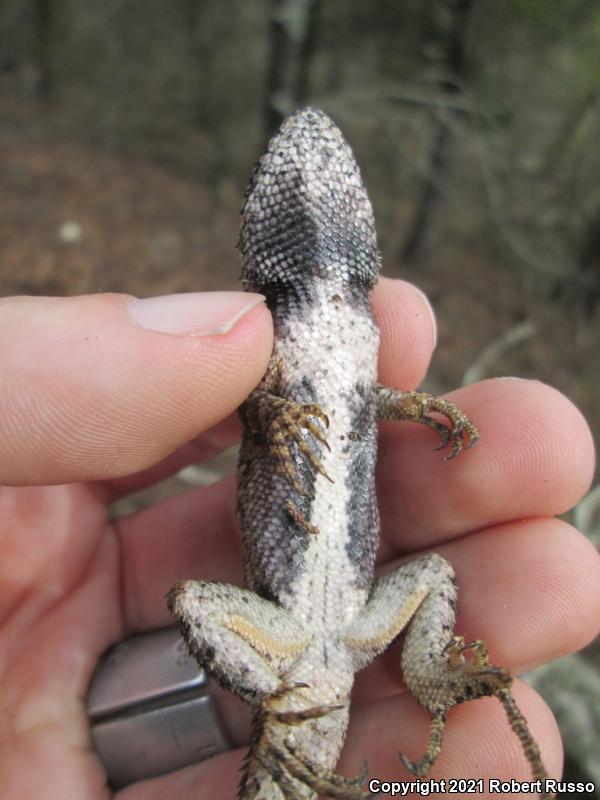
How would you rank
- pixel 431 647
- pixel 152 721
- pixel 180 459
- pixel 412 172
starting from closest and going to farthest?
pixel 431 647
pixel 152 721
pixel 180 459
pixel 412 172

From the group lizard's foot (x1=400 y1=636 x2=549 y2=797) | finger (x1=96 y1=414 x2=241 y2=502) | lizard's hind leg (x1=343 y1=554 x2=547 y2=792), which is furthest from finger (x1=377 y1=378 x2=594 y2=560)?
finger (x1=96 y1=414 x2=241 y2=502)

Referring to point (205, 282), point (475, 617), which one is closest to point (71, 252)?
point (205, 282)

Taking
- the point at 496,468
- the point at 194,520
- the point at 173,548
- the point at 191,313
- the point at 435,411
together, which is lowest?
the point at 173,548

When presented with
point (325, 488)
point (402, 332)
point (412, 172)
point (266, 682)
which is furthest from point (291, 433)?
point (412, 172)

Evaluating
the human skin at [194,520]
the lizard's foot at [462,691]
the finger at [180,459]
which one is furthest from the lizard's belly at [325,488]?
the finger at [180,459]

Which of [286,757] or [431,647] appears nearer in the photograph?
[286,757]

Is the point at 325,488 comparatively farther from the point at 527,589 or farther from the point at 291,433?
the point at 527,589

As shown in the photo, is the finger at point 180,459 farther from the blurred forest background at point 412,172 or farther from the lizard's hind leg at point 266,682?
the blurred forest background at point 412,172
